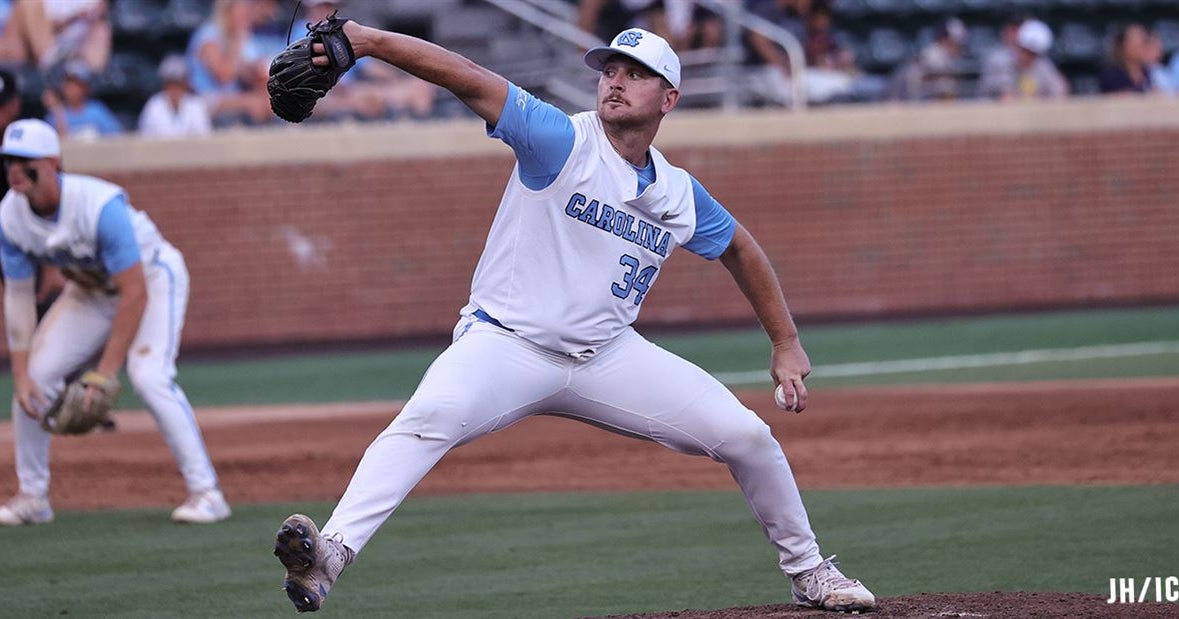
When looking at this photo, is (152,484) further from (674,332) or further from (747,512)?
(674,332)

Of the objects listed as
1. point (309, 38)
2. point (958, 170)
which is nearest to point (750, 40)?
point (958, 170)

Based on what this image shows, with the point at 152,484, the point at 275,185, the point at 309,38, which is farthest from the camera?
the point at 275,185

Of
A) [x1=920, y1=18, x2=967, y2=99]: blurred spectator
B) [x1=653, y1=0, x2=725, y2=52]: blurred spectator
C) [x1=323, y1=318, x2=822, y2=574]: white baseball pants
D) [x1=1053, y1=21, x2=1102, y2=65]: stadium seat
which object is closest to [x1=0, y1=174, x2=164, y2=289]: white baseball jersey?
[x1=323, y1=318, x2=822, y2=574]: white baseball pants

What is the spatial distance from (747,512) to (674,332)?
26.9ft

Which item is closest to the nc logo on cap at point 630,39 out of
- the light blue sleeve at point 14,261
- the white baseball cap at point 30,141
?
→ the white baseball cap at point 30,141

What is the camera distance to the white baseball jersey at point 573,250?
5059 millimetres

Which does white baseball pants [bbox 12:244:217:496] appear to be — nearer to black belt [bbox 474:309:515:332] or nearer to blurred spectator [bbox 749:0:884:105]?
black belt [bbox 474:309:515:332]

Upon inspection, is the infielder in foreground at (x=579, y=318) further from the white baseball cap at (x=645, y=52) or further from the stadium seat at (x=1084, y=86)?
the stadium seat at (x=1084, y=86)

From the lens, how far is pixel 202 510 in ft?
25.6

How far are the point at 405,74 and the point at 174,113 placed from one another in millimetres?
2357

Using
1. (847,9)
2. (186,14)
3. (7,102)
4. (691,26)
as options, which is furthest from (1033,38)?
(7,102)

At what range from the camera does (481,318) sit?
17.1 ft

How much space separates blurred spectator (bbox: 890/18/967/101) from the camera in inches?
693

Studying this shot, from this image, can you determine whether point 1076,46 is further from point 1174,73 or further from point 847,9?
point 847,9
